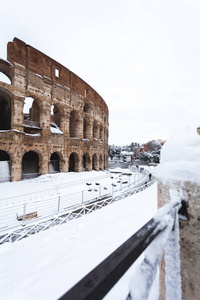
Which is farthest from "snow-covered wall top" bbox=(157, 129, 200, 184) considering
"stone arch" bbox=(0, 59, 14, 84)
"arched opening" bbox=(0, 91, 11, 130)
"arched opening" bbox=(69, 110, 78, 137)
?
"arched opening" bbox=(0, 91, 11, 130)

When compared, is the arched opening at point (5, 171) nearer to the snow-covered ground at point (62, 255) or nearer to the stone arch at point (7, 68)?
the stone arch at point (7, 68)

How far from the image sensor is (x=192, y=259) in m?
1.41

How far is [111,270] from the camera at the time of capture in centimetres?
61

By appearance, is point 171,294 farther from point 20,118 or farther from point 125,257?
point 20,118

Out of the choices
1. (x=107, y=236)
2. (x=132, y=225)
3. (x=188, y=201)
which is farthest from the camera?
(x=132, y=225)

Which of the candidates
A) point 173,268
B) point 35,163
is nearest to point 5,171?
point 35,163

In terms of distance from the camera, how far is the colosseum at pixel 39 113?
509 inches

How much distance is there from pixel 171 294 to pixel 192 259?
0.41 meters

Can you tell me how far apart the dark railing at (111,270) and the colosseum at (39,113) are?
14.4 meters

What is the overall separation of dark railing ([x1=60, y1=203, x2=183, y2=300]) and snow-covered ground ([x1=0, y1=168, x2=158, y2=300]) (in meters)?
2.09

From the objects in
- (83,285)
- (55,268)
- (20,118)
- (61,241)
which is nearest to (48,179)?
→ (20,118)

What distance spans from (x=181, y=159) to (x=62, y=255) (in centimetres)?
Result: 388

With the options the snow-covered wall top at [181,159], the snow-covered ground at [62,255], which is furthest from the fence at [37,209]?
the snow-covered wall top at [181,159]

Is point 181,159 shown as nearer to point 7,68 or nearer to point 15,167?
point 15,167
